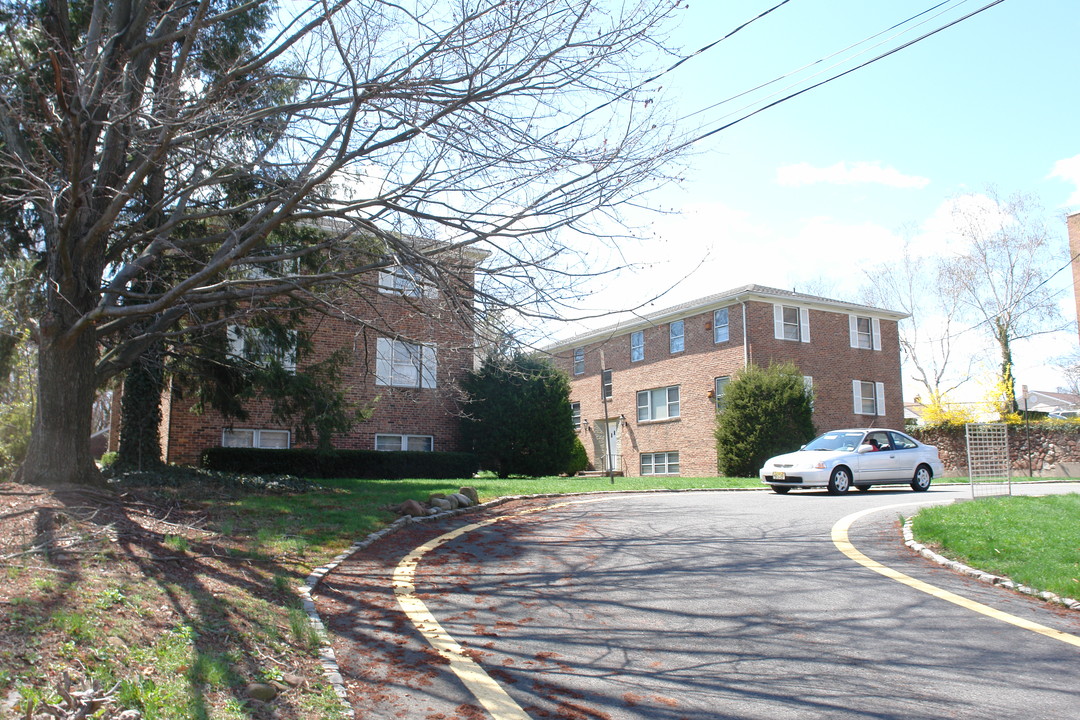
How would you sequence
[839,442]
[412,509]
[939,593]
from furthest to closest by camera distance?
[839,442] → [412,509] → [939,593]

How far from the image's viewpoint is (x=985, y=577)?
745cm

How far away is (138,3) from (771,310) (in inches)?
997

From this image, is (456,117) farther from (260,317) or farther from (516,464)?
→ (516,464)

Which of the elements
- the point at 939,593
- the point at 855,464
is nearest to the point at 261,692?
the point at 939,593

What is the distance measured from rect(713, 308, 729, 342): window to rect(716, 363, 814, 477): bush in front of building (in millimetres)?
4244

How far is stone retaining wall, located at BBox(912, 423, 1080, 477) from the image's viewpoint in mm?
31438

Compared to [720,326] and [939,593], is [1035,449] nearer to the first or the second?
[720,326]

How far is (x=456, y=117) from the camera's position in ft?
29.5

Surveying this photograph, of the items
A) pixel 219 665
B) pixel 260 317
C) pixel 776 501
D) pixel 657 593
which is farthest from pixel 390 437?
pixel 219 665

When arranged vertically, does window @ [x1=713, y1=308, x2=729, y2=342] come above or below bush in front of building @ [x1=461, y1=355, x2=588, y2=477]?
above

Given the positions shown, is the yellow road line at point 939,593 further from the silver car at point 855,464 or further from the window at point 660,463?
the window at point 660,463

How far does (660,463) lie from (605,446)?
374 centimetres

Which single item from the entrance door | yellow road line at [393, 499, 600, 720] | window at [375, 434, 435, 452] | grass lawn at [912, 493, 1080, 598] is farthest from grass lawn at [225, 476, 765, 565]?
the entrance door

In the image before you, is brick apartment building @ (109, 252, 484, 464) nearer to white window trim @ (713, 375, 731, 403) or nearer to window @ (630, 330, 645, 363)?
white window trim @ (713, 375, 731, 403)
